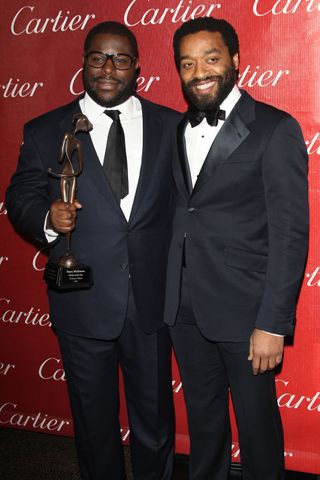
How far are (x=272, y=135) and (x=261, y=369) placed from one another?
31.3 inches

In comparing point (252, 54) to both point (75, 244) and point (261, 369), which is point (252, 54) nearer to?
point (75, 244)

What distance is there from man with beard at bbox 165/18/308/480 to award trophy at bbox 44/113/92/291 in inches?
13.3

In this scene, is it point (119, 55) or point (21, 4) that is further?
point (21, 4)

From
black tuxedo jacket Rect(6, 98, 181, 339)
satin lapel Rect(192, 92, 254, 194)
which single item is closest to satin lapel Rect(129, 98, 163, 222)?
black tuxedo jacket Rect(6, 98, 181, 339)

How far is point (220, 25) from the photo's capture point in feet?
6.70

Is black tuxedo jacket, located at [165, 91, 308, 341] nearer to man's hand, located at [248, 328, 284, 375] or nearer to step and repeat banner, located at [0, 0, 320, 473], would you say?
man's hand, located at [248, 328, 284, 375]

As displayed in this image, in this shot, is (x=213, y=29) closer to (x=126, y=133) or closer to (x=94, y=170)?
(x=126, y=133)

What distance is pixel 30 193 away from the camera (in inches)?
87.7

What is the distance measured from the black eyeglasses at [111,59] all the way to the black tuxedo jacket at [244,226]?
12.6 inches

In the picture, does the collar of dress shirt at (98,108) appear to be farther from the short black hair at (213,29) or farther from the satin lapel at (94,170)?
the short black hair at (213,29)

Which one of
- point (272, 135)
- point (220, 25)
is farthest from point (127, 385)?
point (220, 25)

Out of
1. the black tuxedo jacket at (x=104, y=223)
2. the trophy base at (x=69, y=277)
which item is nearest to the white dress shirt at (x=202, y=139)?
the black tuxedo jacket at (x=104, y=223)

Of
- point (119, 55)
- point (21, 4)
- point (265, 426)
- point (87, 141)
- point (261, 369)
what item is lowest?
point (265, 426)

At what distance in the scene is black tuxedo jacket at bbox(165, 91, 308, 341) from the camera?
191 centimetres
